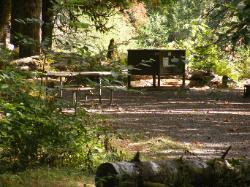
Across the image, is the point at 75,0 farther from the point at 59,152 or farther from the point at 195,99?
the point at 195,99

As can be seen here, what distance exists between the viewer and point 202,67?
73.3 ft

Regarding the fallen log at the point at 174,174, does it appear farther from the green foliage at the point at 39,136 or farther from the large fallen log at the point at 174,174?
the green foliage at the point at 39,136

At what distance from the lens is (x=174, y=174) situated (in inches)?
227

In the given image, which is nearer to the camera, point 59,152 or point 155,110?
point 59,152

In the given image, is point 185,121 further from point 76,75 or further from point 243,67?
point 243,67

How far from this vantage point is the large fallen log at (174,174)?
5469 mm

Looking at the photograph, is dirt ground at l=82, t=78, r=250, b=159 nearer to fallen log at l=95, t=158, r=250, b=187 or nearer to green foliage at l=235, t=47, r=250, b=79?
fallen log at l=95, t=158, r=250, b=187

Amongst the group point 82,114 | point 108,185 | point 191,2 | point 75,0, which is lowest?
point 108,185

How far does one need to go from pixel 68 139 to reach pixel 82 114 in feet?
1.42

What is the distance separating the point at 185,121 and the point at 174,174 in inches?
255

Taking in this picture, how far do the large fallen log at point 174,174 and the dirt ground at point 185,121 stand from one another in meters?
0.82

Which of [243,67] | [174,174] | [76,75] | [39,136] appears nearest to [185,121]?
[76,75]

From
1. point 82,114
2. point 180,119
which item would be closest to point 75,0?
point 82,114

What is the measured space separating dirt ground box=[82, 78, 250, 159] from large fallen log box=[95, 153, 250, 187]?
824mm
